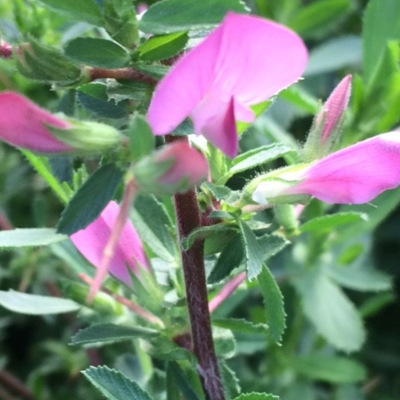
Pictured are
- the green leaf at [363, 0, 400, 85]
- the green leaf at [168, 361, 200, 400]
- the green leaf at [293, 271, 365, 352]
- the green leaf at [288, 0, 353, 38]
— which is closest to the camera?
the green leaf at [168, 361, 200, 400]

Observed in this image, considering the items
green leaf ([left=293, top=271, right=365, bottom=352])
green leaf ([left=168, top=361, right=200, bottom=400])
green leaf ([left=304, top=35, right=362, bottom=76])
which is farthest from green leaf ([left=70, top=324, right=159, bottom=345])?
green leaf ([left=304, top=35, right=362, bottom=76])

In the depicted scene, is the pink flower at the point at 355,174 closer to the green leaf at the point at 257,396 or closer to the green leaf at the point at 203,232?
the green leaf at the point at 203,232

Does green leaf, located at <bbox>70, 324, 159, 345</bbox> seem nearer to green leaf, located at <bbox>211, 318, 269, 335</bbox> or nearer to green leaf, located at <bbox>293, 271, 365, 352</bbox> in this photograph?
green leaf, located at <bbox>211, 318, 269, 335</bbox>

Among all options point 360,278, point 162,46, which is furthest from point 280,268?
point 162,46

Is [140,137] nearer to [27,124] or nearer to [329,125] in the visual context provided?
[27,124]

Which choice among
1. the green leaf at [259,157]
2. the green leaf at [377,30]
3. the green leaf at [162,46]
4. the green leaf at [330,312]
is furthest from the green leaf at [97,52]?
the green leaf at [330,312]

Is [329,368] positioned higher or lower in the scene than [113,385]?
lower

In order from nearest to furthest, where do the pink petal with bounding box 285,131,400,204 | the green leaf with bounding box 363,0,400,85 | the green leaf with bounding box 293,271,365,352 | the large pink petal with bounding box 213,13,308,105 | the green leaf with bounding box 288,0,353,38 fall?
1. the large pink petal with bounding box 213,13,308,105
2. the pink petal with bounding box 285,131,400,204
3. the green leaf with bounding box 363,0,400,85
4. the green leaf with bounding box 293,271,365,352
5. the green leaf with bounding box 288,0,353,38

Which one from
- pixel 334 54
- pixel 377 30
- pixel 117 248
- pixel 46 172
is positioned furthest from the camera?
pixel 334 54
